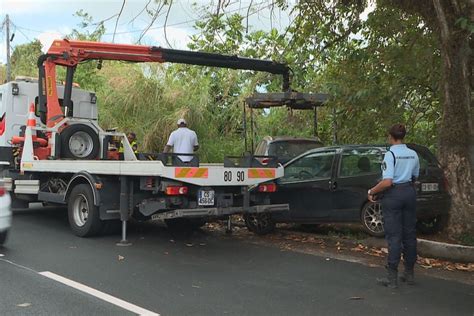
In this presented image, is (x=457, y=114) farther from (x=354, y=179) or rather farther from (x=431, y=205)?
(x=354, y=179)

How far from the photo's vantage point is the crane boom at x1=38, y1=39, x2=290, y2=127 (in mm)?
10703

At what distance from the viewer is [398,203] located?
6117 mm

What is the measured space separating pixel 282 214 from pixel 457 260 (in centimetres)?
319

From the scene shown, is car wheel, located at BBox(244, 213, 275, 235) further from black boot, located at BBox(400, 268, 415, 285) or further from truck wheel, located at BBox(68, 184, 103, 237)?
black boot, located at BBox(400, 268, 415, 285)

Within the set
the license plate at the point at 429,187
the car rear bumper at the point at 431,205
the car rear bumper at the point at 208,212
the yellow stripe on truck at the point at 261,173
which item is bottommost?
the car rear bumper at the point at 208,212

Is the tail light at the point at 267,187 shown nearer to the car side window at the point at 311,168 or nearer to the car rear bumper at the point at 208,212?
the car rear bumper at the point at 208,212

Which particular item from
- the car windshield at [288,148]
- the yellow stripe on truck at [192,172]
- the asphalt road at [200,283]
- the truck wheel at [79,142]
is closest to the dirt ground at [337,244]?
the asphalt road at [200,283]

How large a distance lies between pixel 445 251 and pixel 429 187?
1.19 meters

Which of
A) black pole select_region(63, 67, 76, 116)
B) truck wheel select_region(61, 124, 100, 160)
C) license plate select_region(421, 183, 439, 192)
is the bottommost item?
license plate select_region(421, 183, 439, 192)

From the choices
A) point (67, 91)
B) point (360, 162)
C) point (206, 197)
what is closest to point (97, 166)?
point (206, 197)

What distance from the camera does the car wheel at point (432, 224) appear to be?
27.7 feet

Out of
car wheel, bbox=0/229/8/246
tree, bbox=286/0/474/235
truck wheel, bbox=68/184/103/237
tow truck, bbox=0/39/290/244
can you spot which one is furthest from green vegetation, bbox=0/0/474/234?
car wheel, bbox=0/229/8/246

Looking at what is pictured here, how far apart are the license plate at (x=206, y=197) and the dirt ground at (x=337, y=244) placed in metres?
1.44

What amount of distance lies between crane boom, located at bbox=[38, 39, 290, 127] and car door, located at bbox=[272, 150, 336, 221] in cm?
275
